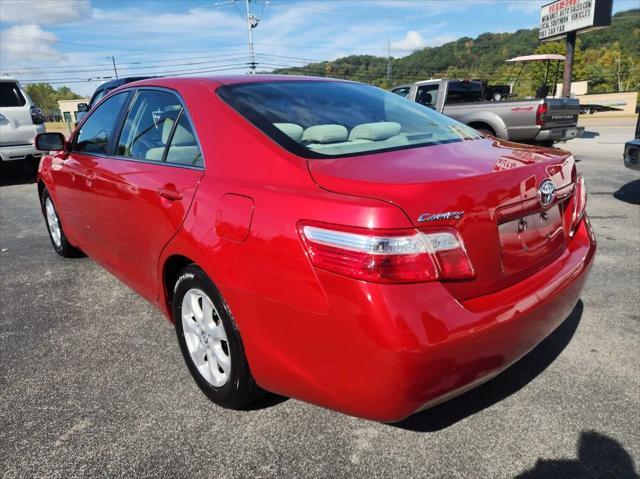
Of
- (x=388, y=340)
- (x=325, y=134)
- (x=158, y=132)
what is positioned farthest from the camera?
(x=158, y=132)

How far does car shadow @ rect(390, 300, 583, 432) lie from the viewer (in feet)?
7.47

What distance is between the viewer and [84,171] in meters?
3.47

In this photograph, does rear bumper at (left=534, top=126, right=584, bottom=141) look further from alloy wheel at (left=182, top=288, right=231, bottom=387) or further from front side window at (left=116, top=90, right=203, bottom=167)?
alloy wheel at (left=182, top=288, right=231, bottom=387)

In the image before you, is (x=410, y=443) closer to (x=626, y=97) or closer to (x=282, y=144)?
(x=282, y=144)

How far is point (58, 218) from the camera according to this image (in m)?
4.48

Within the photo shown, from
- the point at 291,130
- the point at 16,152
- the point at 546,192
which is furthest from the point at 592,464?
the point at 16,152

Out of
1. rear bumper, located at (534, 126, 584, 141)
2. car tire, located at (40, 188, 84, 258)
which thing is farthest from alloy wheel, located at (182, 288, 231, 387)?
rear bumper, located at (534, 126, 584, 141)

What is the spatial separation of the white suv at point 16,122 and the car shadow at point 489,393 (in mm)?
8988

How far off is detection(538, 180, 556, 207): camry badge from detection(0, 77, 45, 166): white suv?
364 inches

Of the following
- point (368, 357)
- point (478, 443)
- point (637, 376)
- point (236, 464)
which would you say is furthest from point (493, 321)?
point (637, 376)

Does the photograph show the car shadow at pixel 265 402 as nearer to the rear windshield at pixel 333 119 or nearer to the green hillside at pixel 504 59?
the rear windshield at pixel 333 119

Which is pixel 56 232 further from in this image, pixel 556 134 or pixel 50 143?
pixel 556 134

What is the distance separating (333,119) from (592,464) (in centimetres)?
191

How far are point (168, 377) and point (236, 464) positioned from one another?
831 millimetres
